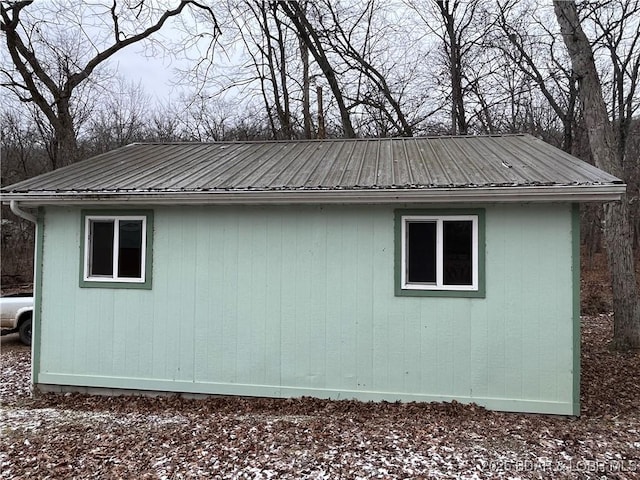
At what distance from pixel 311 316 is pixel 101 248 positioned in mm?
2751

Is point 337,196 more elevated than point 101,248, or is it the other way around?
point 337,196

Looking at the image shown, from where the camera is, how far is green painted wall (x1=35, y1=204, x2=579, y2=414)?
464cm

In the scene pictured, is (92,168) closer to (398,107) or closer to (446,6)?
(398,107)

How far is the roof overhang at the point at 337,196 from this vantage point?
4.27 meters

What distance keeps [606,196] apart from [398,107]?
467 inches

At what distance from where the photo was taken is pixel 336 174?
532cm

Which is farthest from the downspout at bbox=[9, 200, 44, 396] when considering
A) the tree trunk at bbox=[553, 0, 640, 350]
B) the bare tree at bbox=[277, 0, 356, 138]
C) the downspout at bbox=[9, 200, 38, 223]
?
the bare tree at bbox=[277, 0, 356, 138]

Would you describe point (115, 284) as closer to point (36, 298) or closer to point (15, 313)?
point (36, 298)

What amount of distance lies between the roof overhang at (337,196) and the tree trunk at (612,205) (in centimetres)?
436

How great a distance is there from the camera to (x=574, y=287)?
4551mm

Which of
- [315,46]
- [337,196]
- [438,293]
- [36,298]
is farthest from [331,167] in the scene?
[315,46]

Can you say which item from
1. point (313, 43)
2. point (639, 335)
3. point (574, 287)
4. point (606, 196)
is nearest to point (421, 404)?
point (574, 287)

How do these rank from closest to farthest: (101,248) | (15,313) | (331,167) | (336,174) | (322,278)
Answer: (322,278) → (336,174) → (101,248) → (331,167) → (15,313)

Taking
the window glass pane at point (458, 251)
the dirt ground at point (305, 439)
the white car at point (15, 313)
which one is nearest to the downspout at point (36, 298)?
the dirt ground at point (305, 439)
